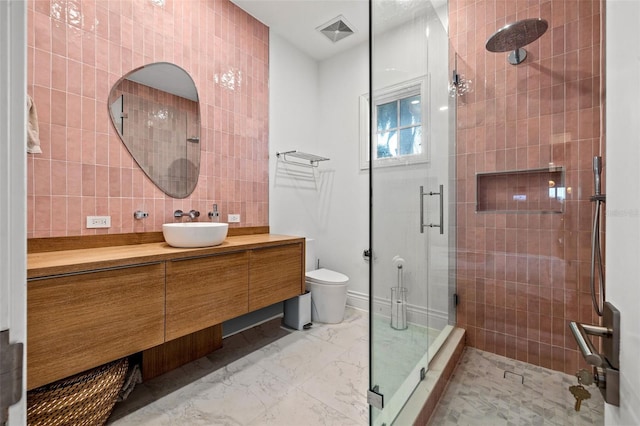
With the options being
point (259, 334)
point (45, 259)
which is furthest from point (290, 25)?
point (259, 334)

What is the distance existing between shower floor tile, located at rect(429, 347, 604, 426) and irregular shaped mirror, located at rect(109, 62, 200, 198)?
7.28ft

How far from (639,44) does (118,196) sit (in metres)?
2.26

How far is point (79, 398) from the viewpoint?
1266 millimetres

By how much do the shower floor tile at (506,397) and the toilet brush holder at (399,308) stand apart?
1.52ft

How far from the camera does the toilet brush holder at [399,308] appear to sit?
4.82 feet

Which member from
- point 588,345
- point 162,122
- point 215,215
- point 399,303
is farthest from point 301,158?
point 588,345

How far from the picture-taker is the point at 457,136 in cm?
209

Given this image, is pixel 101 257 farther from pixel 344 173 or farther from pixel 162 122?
pixel 344 173

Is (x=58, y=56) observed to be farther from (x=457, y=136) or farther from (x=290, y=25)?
(x=457, y=136)

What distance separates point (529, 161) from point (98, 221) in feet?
9.02

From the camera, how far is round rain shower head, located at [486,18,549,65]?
5.71 ft

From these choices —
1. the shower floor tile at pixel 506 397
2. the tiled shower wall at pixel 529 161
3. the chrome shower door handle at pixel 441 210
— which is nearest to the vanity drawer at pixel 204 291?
the chrome shower door handle at pixel 441 210

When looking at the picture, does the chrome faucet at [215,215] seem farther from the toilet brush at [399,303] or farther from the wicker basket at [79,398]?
the toilet brush at [399,303]

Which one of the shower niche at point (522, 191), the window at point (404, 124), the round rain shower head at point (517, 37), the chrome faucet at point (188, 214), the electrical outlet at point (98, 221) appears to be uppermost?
the round rain shower head at point (517, 37)
